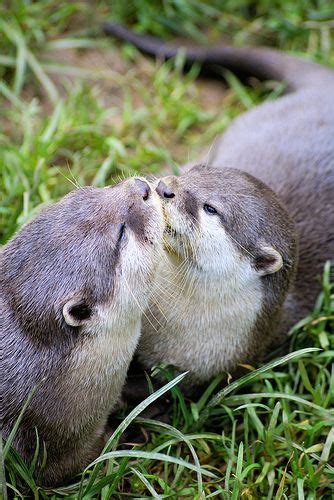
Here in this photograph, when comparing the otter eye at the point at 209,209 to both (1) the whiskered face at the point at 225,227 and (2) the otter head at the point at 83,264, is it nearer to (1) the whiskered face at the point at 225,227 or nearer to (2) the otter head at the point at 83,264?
(1) the whiskered face at the point at 225,227

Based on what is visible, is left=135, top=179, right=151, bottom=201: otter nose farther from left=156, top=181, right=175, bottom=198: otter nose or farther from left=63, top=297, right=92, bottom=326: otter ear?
left=63, top=297, right=92, bottom=326: otter ear

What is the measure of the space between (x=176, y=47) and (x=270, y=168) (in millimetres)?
1526

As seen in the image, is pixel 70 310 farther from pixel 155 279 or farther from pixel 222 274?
pixel 222 274

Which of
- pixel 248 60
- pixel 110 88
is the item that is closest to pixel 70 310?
pixel 110 88

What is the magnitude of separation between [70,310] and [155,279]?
0.35 meters

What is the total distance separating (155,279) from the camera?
7.77ft

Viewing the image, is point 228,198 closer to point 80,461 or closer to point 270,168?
point 270,168

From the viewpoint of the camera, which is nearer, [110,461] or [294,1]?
[110,461]

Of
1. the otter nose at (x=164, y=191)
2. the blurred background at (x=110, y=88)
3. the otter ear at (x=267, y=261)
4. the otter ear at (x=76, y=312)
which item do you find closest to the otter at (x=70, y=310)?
the otter ear at (x=76, y=312)

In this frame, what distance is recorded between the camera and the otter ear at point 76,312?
210cm

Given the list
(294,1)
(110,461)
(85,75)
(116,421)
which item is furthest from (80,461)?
(294,1)

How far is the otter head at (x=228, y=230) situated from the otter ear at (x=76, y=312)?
0.48 metres

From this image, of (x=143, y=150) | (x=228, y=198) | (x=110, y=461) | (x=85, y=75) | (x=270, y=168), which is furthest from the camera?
(x=85, y=75)

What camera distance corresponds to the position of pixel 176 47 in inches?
172
